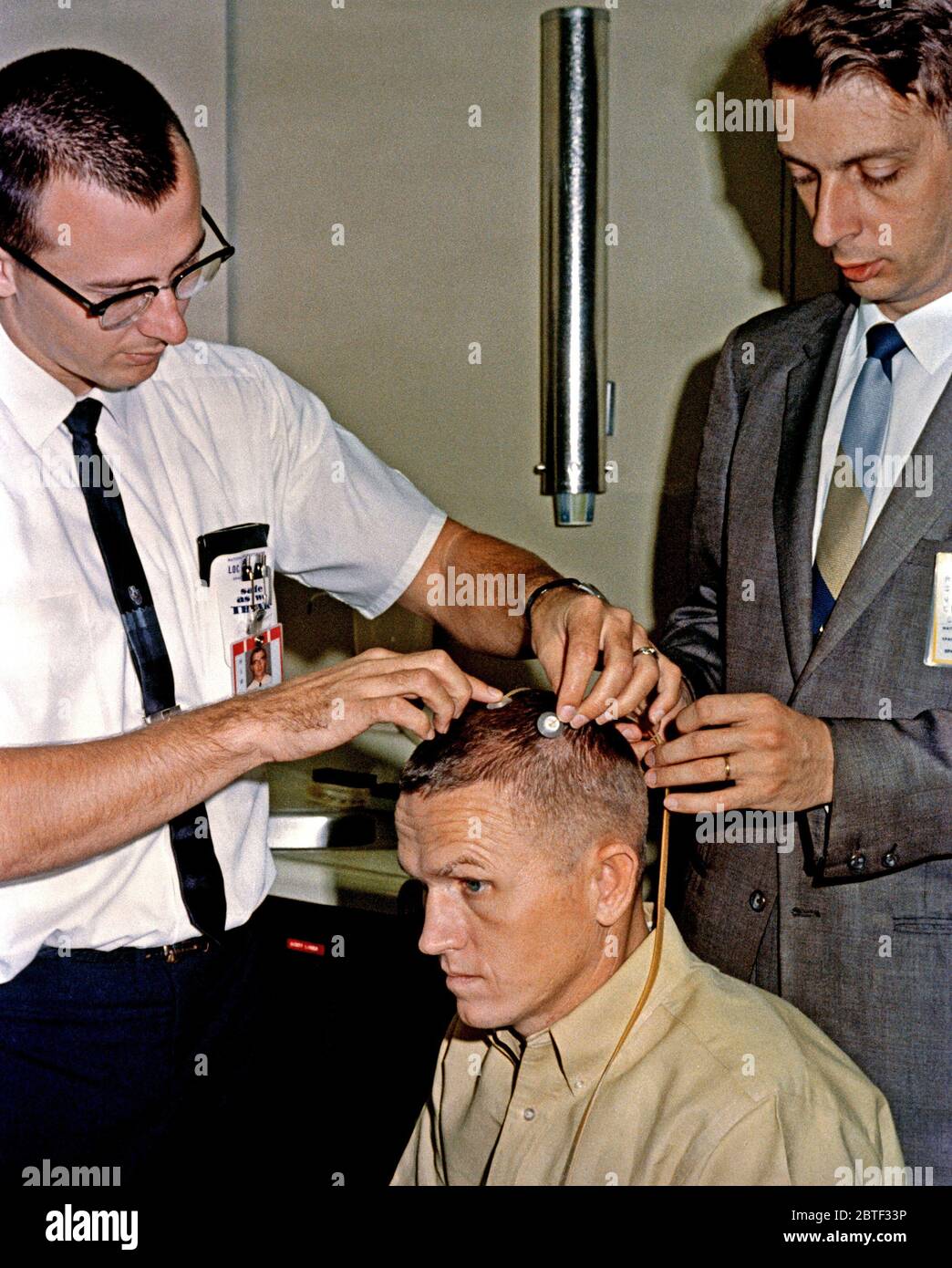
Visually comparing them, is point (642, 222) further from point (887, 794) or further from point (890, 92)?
point (887, 794)

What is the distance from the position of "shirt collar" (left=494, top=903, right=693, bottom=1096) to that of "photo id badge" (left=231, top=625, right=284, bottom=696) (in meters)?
0.66

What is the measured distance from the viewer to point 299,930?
9.62 ft

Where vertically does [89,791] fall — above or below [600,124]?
below

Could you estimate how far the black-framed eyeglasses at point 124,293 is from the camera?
1.79 m

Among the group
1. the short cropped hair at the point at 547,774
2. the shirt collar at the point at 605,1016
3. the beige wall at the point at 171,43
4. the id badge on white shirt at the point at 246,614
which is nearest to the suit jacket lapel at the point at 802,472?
the short cropped hair at the point at 547,774

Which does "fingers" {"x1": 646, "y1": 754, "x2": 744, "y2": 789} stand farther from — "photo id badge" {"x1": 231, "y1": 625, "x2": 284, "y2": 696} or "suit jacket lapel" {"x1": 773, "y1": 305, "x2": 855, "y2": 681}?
"photo id badge" {"x1": 231, "y1": 625, "x2": 284, "y2": 696}

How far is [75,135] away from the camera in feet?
5.78

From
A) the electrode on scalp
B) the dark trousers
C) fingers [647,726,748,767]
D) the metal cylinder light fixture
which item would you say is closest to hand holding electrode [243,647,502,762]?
the electrode on scalp

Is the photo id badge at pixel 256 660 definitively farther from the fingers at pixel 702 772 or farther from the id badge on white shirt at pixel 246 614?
the fingers at pixel 702 772

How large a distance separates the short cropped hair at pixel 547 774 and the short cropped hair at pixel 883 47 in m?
0.87

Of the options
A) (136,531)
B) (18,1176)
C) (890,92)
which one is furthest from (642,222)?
(18,1176)

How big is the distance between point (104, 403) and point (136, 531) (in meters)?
0.20

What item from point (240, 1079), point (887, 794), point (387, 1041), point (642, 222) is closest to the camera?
point (887, 794)

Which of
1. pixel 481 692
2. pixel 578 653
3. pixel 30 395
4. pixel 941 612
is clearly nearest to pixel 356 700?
pixel 481 692
